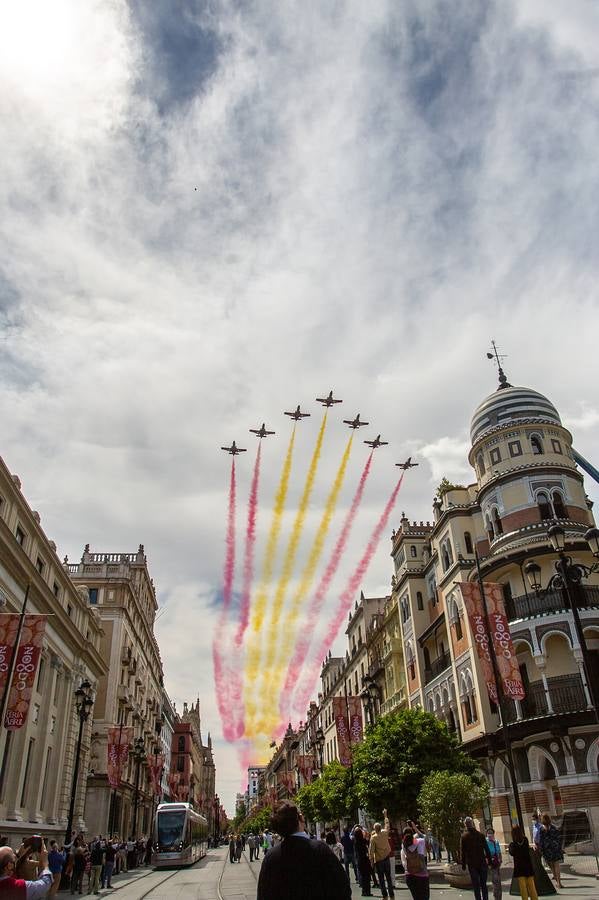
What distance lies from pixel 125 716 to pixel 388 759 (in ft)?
120

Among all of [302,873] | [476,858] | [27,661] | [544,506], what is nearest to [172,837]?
[27,661]

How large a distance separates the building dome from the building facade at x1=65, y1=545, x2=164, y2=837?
29704 millimetres

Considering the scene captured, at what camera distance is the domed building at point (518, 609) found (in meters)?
30.3

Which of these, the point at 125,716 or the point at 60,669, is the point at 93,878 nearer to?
the point at 60,669

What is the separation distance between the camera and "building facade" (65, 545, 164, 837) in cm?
5219

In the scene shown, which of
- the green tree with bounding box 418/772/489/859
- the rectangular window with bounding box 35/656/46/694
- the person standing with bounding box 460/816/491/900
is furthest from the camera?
the rectangular window with bounding box 35/656/46/694

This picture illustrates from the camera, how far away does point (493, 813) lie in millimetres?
33438

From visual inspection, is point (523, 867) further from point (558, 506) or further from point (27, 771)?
point (27, 771)

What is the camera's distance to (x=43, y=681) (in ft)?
119

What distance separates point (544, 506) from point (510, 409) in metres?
7.68

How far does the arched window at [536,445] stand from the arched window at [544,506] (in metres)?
3.13

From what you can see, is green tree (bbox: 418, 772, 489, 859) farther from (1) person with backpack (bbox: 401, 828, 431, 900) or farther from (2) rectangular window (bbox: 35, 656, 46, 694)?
(2) rectangular window (bbox: 35, 656, 46, 694)

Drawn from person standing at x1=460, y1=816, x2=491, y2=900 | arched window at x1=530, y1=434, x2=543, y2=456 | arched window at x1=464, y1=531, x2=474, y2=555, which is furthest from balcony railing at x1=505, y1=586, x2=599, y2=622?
person standing at x1=460, y1=816, x2=491, y2=900

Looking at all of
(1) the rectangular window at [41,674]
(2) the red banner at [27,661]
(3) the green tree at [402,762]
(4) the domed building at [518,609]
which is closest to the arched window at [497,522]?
(4) the domed building at [518,609]
